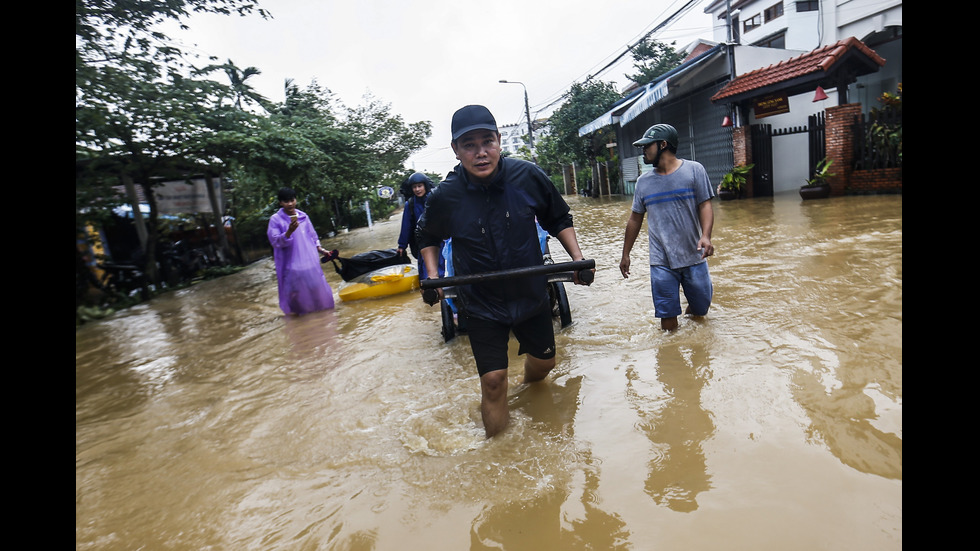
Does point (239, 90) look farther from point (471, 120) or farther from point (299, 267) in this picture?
point (471, 120)

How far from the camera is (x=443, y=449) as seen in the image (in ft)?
10.3

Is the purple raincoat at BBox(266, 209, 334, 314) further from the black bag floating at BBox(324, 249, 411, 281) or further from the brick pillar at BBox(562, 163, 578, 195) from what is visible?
the brick pillar at BBox(562, 163, 578, 195)

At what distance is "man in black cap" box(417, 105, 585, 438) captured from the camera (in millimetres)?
2852

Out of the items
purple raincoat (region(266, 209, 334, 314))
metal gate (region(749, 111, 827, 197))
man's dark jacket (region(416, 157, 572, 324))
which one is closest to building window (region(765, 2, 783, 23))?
metal gate (region(749, 111, 827, 197))

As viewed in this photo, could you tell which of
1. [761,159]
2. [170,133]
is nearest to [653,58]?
[761,159]

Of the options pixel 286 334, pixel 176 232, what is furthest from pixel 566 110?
pixel 286 334

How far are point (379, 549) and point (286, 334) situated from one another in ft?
15.8

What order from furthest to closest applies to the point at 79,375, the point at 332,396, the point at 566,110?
the point at 566,110 → the point at 79,375 → the point at 332,396

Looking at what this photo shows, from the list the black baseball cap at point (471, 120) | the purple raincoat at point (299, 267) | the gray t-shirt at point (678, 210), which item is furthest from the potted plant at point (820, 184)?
the black baseball cap at point (471, 120)

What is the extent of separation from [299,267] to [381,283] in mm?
1213

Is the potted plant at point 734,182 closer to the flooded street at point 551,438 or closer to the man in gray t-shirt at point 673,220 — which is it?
the flooded street at point 551,438

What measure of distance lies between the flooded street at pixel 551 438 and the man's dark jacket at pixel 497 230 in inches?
32.2

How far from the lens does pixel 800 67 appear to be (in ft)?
40.3
